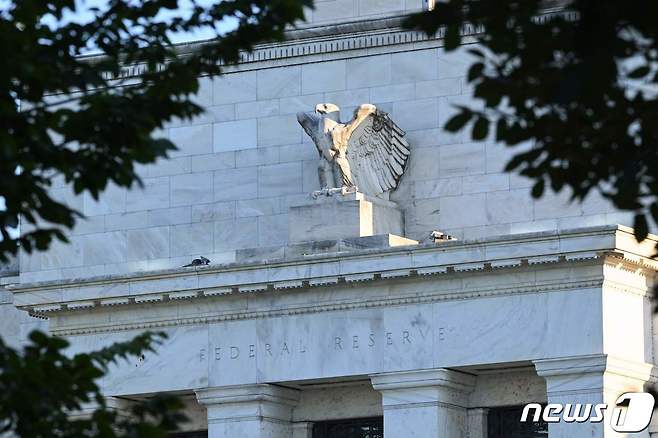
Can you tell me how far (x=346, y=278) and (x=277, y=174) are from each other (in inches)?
165

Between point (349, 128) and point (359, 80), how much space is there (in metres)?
2.07

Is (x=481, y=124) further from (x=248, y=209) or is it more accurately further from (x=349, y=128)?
(x=248, y=209)

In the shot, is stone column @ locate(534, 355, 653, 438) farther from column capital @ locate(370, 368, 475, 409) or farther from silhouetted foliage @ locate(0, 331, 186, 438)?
silhouetted foliage @ locate(0, 331, 186, 438)

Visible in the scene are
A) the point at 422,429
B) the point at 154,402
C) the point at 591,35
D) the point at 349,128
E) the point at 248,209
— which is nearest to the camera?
the point at 591,35

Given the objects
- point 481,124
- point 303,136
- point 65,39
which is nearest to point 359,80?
point 303,136

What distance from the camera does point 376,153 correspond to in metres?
35.4

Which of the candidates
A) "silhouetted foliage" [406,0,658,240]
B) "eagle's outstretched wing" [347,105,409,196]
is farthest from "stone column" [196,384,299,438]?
"silhouetted foliage" [406,0,658,240]

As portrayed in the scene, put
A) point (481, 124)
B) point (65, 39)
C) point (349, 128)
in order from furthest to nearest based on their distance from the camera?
point (349, 128), point (65, 39), point (481, 124)

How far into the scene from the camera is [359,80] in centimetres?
3656

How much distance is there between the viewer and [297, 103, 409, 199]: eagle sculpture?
34750 mm

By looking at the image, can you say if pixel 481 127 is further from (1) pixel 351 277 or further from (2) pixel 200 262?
(2) pixel 200 262

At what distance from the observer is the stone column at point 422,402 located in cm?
3266

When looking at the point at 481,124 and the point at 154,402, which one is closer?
the point at 481,124

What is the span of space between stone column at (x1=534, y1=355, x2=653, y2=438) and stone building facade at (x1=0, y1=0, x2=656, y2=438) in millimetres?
33
